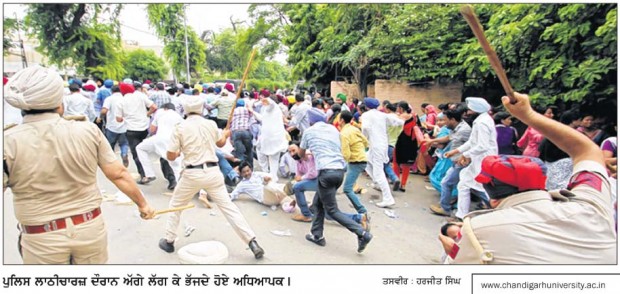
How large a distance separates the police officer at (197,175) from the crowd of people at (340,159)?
0.01 metres

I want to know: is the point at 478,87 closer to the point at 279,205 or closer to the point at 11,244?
the point at 279,205

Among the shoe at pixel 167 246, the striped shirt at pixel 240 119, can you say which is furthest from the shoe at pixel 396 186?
the shoe at pixel 167 246

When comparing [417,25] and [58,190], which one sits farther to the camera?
[417,25]

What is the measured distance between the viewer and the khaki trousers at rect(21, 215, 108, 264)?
7.05 ft

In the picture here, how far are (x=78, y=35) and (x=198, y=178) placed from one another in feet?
58.6

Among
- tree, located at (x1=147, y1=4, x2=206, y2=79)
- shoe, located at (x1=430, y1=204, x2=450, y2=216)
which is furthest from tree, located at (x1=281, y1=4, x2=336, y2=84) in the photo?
tree, located at (x1=147, y1=4, x2=206, y2=79)

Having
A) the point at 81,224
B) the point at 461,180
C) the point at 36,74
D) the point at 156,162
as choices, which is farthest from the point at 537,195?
the point at 156,162

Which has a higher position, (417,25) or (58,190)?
(417,25)

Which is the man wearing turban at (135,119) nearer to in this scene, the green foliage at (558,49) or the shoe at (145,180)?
the shoe at (145,180)

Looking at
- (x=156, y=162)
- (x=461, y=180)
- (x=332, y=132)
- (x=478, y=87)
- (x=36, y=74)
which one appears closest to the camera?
(x=36, y=74)

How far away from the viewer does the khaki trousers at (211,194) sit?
3.73m

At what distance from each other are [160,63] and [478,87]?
29228 mm

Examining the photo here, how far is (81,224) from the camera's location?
222 centimetres

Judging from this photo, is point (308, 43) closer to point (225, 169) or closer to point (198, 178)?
point (225, 169)
